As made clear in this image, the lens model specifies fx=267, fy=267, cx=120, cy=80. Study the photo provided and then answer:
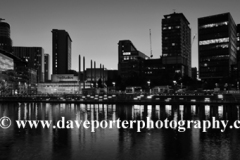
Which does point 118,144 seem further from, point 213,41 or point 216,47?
point 213,41

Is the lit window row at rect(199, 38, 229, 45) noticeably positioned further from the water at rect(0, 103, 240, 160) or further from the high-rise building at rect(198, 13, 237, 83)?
the water at rect(0, 103, 240, 160)

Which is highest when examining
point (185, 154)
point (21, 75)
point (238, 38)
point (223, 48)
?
point (238, 38)

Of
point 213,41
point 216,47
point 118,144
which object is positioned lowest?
point 118,144

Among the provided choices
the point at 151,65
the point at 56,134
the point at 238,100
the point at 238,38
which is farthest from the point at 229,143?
the point at 238,38

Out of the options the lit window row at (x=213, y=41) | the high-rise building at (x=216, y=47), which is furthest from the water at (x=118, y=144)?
the lit window row at (x=213, y=41)

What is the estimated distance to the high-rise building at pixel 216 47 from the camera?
159m

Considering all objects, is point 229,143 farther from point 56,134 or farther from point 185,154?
point 56,134

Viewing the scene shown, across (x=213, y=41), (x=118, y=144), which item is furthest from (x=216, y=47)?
(x=118, y=144)

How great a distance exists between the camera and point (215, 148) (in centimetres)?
1711

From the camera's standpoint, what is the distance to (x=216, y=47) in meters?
162

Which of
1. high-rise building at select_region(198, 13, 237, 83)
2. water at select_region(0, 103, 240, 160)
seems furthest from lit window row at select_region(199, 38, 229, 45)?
water at select_region(0, 103, 240, 160)

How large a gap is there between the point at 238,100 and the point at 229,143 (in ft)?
140

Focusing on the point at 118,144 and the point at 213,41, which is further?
the point at 213,41

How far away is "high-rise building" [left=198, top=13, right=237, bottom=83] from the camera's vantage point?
159000 millimetres
